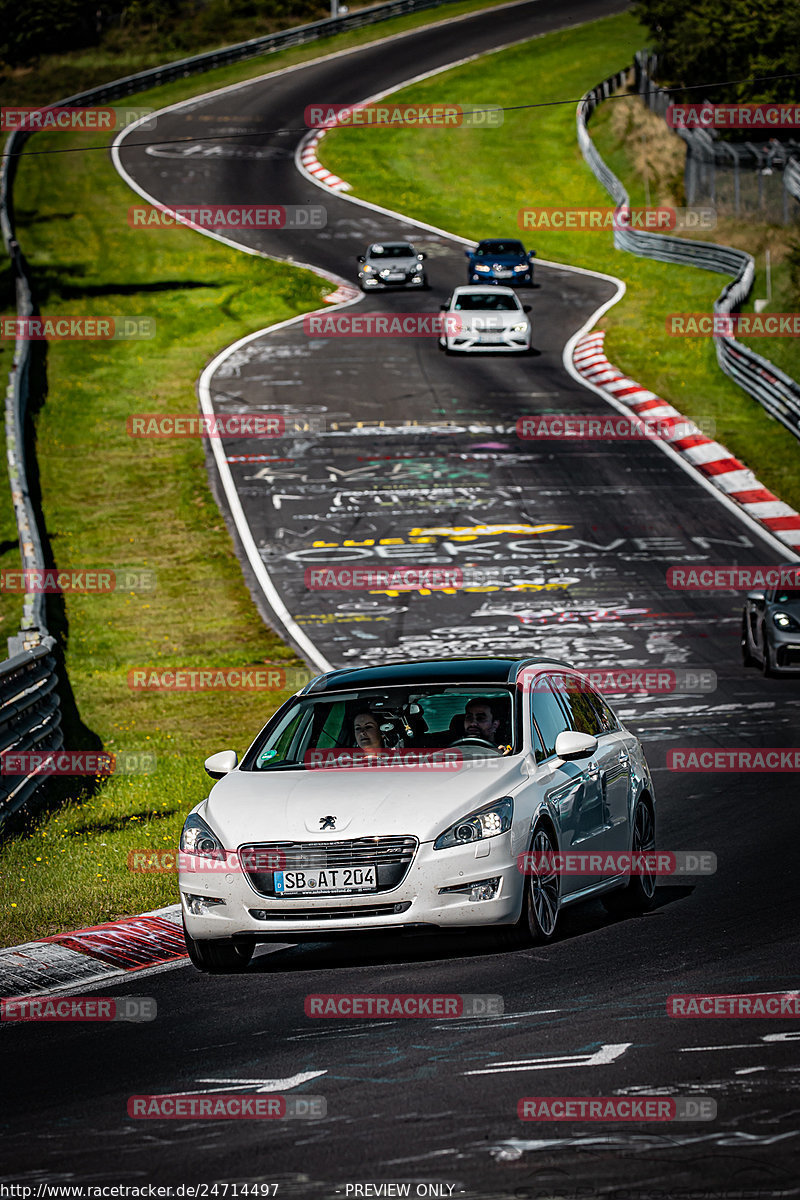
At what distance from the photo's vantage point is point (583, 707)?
34.1ft

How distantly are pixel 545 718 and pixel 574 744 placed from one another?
24.0 inches

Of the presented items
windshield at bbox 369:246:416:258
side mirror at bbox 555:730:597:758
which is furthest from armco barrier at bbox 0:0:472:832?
windshield at bbox 369:246:416:258

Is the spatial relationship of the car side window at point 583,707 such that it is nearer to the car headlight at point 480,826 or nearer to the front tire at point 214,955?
the car headlight at point 480,826

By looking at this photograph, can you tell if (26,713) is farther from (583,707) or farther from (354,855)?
(354,855)

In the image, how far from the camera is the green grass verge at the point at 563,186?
116ft

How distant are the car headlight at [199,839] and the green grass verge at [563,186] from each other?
21.4 meters

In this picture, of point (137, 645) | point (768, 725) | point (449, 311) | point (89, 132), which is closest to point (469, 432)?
point (449, 311)

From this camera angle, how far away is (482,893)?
8297 millimetres

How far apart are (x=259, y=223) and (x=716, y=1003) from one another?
50812mm

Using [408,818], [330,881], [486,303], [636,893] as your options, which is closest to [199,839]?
[330,881]

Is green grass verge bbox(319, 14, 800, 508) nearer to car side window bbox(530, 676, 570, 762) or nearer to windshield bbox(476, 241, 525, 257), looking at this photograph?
windshield bbox(476, 241, 525, 257)

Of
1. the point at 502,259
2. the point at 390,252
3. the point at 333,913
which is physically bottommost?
the point at 502,259

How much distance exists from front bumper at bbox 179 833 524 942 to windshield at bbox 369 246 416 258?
3964 centimetres

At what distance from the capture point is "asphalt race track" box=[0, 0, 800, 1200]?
5.59 meters
